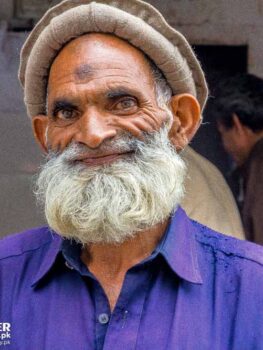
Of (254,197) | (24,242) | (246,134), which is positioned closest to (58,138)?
(24,242)

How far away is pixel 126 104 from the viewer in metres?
2.33

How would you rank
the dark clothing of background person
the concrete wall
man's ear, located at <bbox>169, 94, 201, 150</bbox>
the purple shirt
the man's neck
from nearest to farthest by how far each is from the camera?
the purple shirt
the man's neck
man's ear, located at <bbox>169, 94, 201, 150</bbox>
the dark clothing of background person
the concrete wall

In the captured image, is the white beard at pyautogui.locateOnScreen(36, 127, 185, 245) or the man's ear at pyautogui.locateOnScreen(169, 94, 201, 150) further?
the man's ear at pyautogui.locateOnScreen(169, 94, 201, 150)

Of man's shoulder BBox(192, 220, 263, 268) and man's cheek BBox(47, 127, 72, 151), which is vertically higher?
man's cheek BBox(47, 127, 72, 151)

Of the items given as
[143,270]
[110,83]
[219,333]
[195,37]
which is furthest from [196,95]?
[195,37]

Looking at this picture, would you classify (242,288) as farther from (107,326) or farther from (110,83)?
(110,83)

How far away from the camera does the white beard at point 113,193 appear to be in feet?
7.47

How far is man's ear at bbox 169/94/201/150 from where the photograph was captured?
2482mm

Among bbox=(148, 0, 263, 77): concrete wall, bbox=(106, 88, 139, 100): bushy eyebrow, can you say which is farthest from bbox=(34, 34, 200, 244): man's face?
bbox=(148, 0, 263, 77): concrete wall

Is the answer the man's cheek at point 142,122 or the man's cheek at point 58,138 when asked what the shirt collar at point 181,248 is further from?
the man's cheek at point 58,138

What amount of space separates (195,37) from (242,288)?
2.39m

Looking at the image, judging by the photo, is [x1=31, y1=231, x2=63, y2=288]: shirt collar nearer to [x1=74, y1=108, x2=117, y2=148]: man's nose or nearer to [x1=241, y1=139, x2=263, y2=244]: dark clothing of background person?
[x1=74, y1=108, x2=117, y2=148]: man's nose

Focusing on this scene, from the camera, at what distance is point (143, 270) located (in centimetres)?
225

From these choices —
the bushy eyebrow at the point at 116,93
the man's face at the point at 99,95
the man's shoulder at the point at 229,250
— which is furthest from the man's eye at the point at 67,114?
the man's shoulder at the point at 229,250
